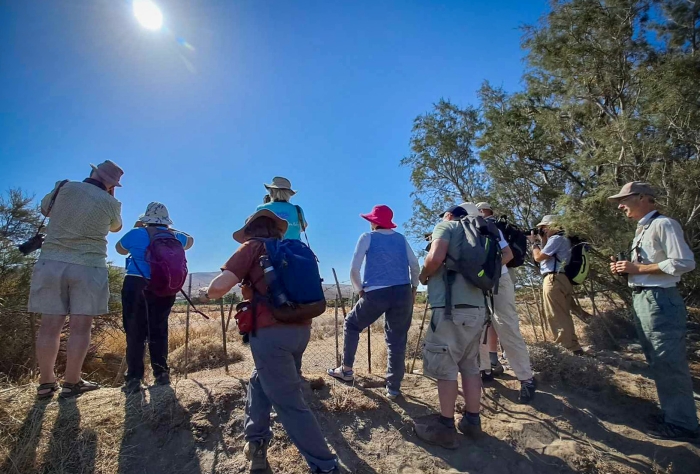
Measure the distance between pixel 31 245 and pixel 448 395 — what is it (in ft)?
11.6

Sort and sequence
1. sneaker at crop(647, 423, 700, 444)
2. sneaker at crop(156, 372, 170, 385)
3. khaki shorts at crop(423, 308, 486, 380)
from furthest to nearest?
sneaker at crop(156, 372, 170, 385)
sneaker at crop(647, 423, 700, 444)
khaki shorts at crop(423, 308, 486, 380)

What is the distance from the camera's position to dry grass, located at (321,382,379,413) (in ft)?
10.9

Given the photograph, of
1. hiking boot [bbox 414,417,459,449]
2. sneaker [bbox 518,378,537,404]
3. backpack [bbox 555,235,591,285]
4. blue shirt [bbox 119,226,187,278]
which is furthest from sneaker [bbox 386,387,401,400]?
backpack [bbox 555,235,591,285]

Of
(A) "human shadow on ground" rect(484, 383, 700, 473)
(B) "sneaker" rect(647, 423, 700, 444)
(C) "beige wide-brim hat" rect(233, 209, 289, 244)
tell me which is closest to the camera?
(C) "beige wide-brim hat" rect(233, 209, 289, 244)

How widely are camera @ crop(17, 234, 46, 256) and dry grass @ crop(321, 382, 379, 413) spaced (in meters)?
2.72

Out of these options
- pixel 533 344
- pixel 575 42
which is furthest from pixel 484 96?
pixel 533 344

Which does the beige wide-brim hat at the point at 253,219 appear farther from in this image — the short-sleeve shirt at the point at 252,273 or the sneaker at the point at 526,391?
the sneaker at the point at 526,391

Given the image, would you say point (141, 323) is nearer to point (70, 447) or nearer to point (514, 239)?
point (70, 447)

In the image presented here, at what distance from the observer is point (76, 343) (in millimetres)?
3039

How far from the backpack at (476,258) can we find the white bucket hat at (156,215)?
2.62 meters

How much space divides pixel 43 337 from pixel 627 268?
5.01 metres

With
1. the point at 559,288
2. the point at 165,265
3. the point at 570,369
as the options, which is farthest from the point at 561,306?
the point at 165,265

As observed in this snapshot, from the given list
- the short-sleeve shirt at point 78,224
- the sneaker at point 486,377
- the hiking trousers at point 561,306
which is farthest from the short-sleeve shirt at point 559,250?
the short-sleeve shirt at point 78,224

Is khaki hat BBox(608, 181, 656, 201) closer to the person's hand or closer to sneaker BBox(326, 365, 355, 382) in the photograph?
the person's hand
